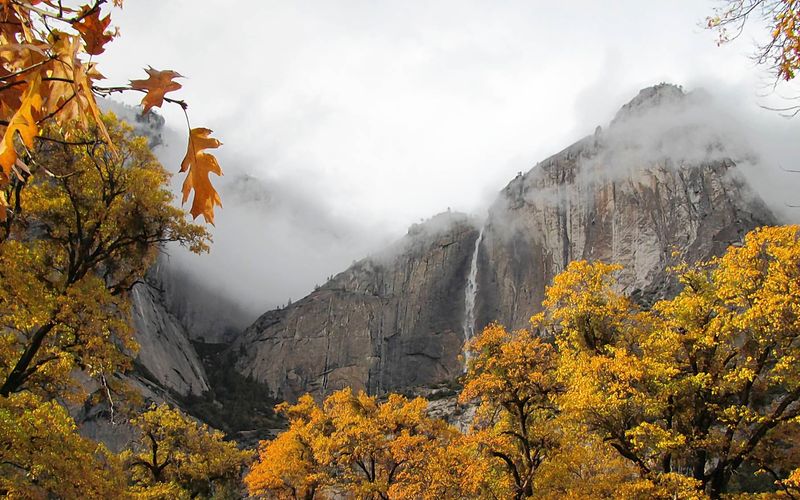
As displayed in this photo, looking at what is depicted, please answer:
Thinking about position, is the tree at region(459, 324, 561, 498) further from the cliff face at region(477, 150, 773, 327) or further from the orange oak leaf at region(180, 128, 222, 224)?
the cliff face at region(477, 150, 773, 327)

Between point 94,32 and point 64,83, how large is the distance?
419 millimetres

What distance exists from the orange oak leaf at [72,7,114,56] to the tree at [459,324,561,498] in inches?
681

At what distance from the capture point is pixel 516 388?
18.6 meters

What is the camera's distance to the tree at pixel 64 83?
1.69 metres

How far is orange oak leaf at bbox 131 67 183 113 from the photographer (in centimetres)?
211

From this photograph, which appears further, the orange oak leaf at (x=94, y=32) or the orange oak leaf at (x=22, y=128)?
the orange oak leaf at (x=94, y=32)

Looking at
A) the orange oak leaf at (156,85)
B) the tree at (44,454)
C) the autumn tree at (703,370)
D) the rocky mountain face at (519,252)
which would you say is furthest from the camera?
the rocky mountain face at (519,252)

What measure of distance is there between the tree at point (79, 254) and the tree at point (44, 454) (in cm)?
82


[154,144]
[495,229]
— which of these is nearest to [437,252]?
[495,229]

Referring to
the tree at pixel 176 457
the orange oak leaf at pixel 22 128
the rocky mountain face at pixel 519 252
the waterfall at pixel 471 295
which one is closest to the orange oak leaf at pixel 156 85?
the orange oak leaf at pixel 22 128

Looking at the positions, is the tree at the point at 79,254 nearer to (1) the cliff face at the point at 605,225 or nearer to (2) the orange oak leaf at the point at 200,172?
(2) the orange oak leaf at the point at 200,172

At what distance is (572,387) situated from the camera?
15.9 metres

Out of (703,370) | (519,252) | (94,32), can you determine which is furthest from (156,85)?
(519,252)

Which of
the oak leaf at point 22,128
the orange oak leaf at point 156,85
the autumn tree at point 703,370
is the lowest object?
the oak leaf at point 22,128
